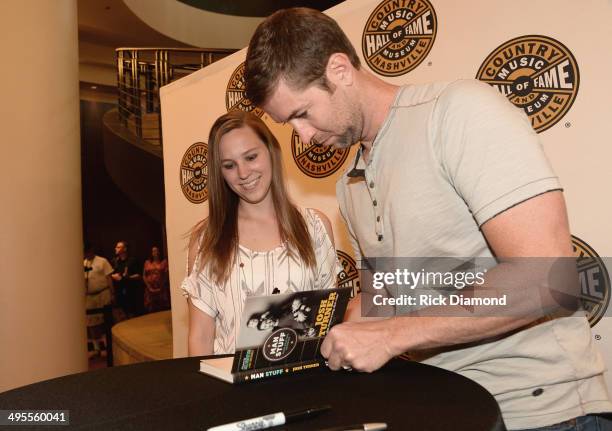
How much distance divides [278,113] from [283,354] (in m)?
0.54

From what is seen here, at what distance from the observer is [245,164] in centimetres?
202

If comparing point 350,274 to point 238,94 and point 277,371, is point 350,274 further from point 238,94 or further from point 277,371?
point 277,371

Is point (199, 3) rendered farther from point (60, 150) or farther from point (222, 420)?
point (222, 420)

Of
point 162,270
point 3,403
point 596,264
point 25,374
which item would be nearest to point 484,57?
point 596,264

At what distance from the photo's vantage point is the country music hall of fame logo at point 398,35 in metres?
2.26

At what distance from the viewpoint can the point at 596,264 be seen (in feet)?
5.73

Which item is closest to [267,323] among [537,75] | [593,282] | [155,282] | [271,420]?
[271,420]

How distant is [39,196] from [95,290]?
12.6 ft

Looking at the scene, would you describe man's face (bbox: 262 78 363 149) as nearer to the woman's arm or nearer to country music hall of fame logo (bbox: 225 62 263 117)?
the woman's arm

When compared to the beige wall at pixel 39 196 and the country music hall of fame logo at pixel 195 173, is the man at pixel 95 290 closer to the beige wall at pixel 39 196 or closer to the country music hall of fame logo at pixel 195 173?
the beige wall at pixel 39 196

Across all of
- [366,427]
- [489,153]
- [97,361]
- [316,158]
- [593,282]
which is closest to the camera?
[366,427]

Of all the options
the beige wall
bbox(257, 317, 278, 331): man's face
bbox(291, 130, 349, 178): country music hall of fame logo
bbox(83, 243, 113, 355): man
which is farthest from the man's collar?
bbox(83, 243, 113, 355): man

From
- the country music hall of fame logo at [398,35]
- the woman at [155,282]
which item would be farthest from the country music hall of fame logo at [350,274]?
the woman at [155,282]

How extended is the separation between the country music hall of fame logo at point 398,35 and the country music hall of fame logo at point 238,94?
3.01ft
